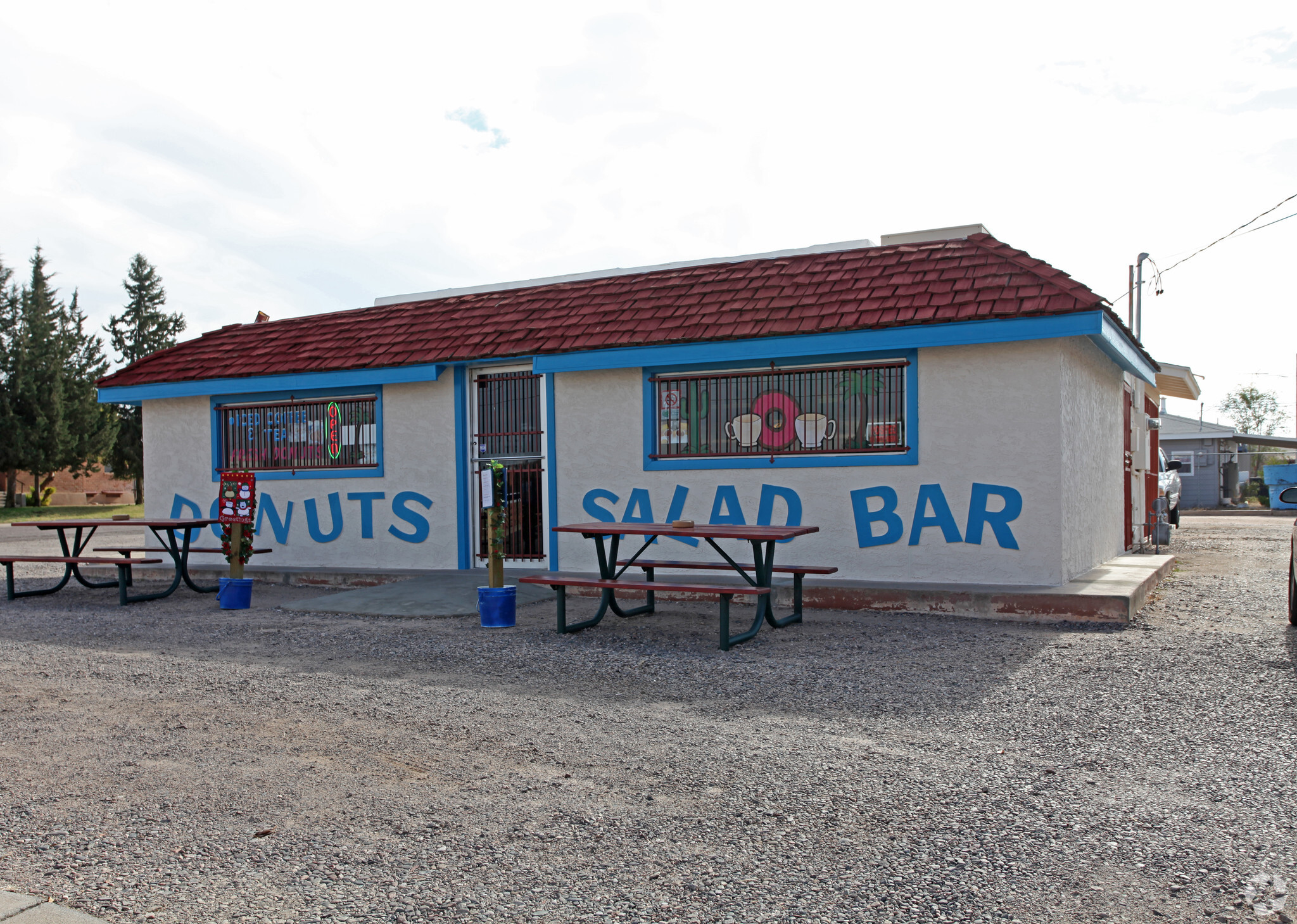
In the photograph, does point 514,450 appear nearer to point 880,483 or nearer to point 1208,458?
point 880,483

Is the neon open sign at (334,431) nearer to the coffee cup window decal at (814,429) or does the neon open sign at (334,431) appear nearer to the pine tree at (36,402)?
the coffee cup window decal at (814,429)

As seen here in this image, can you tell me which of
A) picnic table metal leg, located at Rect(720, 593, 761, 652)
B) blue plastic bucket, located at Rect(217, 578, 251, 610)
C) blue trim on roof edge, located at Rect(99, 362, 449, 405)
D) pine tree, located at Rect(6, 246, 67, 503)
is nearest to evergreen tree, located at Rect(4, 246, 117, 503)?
pine tree, located at Rect(6, 246, 67, 503)

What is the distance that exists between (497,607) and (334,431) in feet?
16.4

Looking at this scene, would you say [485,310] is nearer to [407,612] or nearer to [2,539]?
[407,612]

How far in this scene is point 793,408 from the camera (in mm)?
9445

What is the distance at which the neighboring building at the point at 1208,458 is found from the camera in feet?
106

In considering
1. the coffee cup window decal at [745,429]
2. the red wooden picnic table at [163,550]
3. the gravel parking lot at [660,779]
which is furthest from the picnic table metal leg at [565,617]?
the red wooden picnic table at [163,550]

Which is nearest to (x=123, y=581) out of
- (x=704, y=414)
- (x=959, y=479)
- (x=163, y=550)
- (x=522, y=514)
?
(x=163, y=550)

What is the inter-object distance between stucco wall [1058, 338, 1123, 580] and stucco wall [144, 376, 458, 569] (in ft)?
20.7

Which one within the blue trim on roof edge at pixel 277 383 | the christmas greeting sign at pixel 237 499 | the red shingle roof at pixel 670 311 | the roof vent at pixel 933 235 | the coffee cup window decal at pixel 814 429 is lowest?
the christmas greeting sign at pixel 237 499

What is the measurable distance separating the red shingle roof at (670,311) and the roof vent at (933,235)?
40cm

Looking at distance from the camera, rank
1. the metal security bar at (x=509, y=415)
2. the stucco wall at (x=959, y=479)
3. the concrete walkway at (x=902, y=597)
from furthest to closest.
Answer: the metal security bar at (x=509, y=415)
the stucco wall at (x=959, y=479)
the concrete walkway at (x=902, y=597)

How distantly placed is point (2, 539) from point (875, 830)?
22.4m

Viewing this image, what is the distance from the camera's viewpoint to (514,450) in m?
11.1
